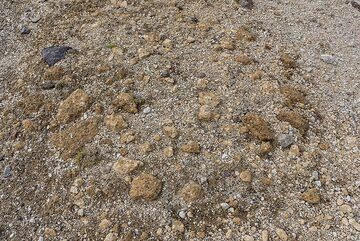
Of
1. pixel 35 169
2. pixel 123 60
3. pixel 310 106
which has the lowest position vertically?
pixel 310 106

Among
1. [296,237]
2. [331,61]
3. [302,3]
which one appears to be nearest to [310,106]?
[331,61]

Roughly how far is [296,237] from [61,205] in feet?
13.5

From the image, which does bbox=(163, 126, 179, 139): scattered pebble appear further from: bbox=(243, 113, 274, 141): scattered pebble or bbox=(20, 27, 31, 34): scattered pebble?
bbox=(20, 27, 31, 34): scattered pebble

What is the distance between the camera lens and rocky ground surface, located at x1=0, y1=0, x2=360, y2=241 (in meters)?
7.14

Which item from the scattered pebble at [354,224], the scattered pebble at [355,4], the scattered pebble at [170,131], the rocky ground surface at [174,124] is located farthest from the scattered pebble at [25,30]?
the scattered pebble at [355,4]

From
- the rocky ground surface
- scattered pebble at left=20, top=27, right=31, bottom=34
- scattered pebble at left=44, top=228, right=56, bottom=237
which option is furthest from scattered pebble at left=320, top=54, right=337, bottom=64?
scattered pebble at left=20, top=27, right=31, bottom=34

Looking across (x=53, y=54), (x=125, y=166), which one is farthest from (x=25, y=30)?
(x=125, y=166)

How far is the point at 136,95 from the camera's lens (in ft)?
28.7

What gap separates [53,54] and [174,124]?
3671 millimetres

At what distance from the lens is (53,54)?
977 cm

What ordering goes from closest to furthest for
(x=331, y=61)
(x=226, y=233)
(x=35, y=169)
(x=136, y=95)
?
(x=226, y=233), (x=35, y=169), (x=136, y=95), (x=331, y=61)

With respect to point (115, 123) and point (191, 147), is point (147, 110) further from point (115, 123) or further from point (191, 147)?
point (191, 147)

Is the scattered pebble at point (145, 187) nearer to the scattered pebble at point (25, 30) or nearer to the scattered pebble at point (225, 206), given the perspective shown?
the scattered pebble at point (225, 206)

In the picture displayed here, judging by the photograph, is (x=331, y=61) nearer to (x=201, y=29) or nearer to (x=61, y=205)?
(x=201, y=29)
